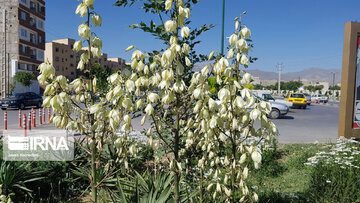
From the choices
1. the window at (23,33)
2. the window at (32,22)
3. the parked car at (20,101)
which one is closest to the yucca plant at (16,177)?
the parked car at (20,101)

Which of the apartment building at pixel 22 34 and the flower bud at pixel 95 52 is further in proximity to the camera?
the apartment building at pixel 22 34

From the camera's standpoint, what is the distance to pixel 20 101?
63.7 ft

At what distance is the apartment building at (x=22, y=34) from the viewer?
3625 cm

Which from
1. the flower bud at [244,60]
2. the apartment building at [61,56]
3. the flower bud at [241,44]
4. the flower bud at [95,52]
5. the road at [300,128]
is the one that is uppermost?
the apartment building at [61,56]

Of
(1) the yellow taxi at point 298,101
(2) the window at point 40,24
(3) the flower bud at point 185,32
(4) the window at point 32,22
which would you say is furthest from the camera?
(2) the window at point 40,24

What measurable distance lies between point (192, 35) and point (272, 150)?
14.1 feet

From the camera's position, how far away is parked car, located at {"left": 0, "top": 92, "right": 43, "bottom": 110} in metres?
18.9

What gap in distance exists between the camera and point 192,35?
7.91ft

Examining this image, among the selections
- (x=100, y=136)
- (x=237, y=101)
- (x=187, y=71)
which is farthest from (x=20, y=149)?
(x=237, y=101)

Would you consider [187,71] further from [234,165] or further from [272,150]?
[272,150]

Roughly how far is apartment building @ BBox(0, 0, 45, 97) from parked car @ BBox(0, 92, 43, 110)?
1678cm

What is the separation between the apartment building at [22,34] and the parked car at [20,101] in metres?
16.8

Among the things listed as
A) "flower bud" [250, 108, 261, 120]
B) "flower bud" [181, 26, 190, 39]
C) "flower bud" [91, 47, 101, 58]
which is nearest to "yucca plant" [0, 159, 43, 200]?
"flower bud" [91, 47, 101, 58]

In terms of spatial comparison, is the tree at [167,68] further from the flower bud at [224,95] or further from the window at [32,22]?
the window at [32,22]
